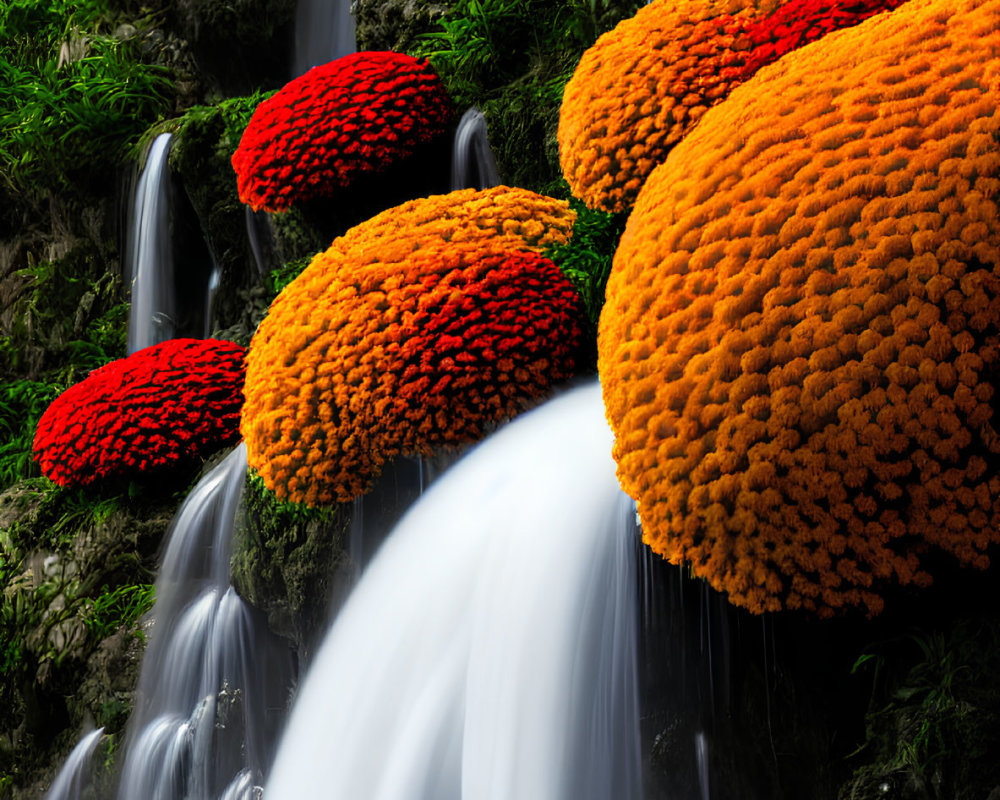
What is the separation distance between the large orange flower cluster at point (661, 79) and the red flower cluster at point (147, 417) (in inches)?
74.9

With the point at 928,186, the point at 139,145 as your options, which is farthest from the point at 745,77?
the point at 139,145

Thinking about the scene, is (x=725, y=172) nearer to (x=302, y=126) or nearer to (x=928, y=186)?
(x=928, y=186)

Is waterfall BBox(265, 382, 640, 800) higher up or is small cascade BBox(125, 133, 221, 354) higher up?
small cascade BBox(125, 133, 221, 354)

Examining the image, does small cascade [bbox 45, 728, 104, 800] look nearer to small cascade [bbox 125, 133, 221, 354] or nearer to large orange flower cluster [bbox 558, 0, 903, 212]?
small cascade [bbox 125, 133, 221, 354]

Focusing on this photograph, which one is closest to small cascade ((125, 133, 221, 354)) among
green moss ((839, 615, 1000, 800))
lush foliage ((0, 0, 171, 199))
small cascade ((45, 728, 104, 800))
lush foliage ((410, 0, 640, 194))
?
lush foliage ((0, 0, 171, 199))

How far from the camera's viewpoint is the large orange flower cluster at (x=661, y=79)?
287 centimetres

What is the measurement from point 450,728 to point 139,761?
1.85m

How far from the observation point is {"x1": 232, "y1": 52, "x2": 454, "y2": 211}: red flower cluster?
417 cm

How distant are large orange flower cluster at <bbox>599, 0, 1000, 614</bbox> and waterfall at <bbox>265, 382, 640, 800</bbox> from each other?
11.7 inches

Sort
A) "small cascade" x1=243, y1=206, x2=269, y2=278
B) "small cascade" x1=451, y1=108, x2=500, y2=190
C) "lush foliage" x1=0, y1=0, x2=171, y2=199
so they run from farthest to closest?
"lush foliage" x1=0, y1=0, x2=171, y2=199 → "small cascade" x1=243, y1=206, x2=269, y2=278 → "small cascade" x1=451, y1=108, x2=500, y2=190

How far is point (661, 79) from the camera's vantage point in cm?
295

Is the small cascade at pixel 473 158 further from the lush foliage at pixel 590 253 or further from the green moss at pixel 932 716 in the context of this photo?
the green moss at pixel 932 716

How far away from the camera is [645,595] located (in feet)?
6.37

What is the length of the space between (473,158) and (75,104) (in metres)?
3.76
